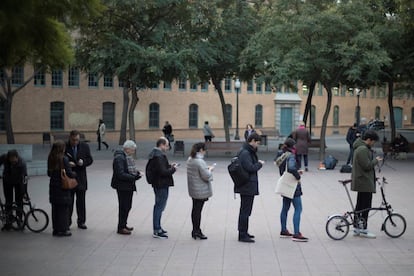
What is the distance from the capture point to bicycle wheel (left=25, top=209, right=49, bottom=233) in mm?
10281

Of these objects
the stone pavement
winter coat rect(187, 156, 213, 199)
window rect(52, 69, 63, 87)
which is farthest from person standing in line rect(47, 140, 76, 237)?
window rect(52, 69, 63, 87)

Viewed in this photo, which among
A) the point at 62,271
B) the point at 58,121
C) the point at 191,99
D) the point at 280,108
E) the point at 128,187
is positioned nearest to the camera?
the point at 62,271

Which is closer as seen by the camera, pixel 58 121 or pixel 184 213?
pixel 184 213

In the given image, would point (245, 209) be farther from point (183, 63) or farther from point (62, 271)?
point (183, 63)

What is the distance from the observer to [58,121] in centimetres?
4109

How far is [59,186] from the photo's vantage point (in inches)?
387

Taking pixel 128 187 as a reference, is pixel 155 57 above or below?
→ above

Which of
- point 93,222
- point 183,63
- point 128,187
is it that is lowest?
point 93,222

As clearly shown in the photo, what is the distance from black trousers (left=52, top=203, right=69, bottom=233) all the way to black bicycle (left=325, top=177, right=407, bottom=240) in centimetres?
431

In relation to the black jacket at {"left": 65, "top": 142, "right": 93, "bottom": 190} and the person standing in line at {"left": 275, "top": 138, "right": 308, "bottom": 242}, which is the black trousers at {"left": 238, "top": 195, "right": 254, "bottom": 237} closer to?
the person standing in line at {"left": 275, "top": 138, "right": 308, "bottom": 242}

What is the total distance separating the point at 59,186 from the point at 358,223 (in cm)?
499

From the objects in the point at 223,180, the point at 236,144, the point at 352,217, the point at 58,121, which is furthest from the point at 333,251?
the point at 58,121

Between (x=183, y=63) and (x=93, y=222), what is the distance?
13760mm

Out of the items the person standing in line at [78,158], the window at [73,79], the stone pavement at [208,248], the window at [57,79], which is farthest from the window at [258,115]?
the person standing in line at [78,158]
